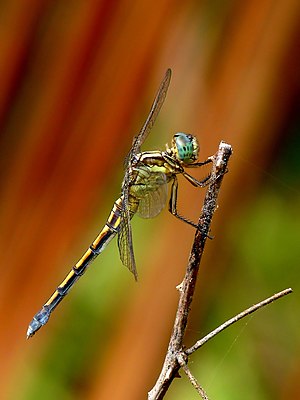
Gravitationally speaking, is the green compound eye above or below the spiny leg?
above

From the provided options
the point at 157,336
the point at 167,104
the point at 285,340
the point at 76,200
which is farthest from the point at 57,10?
the point at 285,340

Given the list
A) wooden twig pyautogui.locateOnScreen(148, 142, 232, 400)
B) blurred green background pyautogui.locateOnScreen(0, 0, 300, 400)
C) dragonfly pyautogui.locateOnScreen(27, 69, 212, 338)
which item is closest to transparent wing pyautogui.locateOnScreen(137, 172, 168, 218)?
dragonfly pyautogui.locateOnScreen(27, 69, 212, 338)

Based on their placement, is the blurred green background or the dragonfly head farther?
the blurred green background

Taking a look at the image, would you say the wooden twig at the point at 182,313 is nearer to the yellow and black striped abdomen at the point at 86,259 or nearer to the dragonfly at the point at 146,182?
the dragonfly at the point at 146,182

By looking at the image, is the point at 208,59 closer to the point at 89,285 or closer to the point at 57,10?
the point at 57,10

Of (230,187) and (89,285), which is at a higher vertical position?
(230,187)

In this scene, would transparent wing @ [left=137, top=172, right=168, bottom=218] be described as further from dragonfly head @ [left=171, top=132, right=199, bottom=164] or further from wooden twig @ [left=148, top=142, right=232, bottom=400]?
wooden twig @ [left=148, top=142, right=232, bottom=400]

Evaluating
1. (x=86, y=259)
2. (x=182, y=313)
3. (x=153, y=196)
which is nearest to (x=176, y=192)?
(x=153, y=196)
